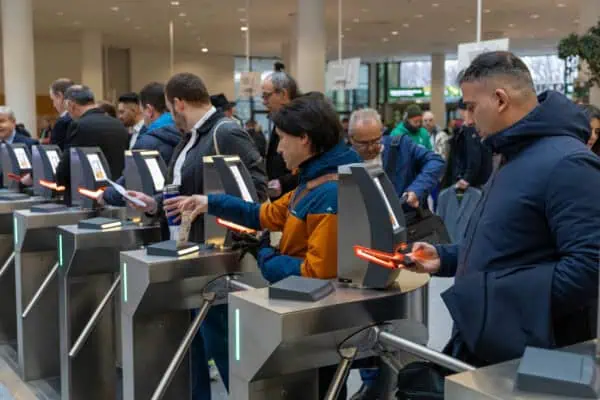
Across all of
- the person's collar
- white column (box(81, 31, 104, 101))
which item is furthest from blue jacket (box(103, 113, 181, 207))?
white column (box(81, 31, 104, 101))

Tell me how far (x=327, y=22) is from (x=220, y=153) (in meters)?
13.5

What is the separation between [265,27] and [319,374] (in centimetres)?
1518

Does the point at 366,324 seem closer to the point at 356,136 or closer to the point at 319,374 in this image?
the point at 319,374

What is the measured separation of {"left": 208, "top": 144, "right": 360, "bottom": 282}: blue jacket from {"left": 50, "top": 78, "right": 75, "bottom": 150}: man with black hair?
8.56 ft

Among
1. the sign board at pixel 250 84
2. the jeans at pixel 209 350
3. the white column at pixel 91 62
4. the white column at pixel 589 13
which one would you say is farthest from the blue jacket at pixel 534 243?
the white column at pixel 91 62

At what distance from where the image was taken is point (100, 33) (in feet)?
55.3

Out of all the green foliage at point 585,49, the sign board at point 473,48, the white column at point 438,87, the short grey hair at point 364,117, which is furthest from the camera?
the white column at point 438,87

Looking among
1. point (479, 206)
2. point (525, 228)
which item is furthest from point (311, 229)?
point (525, 228)

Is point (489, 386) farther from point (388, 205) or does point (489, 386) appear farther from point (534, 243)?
point (388, 205)

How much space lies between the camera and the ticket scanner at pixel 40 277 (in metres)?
3.50

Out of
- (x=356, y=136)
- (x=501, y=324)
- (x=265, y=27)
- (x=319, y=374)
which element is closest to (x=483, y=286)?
(x=501, y=324)

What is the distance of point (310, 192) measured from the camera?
206cm

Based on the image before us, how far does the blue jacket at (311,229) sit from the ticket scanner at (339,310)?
6 centimetres

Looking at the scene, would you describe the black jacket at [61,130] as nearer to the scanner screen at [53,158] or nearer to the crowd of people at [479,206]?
the scanner screen at [53,158]
